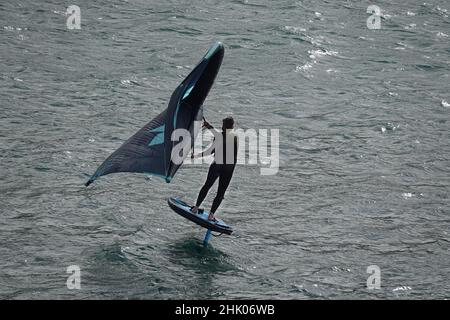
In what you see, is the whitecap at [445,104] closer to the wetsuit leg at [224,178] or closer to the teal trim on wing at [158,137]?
the wetsuit leg at [224,178]

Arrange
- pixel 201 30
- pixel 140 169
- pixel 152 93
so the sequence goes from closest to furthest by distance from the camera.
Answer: pixel 140 169 → pixel 152 93 → pixel 201 30

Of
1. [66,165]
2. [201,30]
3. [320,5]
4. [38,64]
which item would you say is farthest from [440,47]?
[66,165]

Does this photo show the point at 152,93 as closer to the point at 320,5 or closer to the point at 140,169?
the point at 140,169
